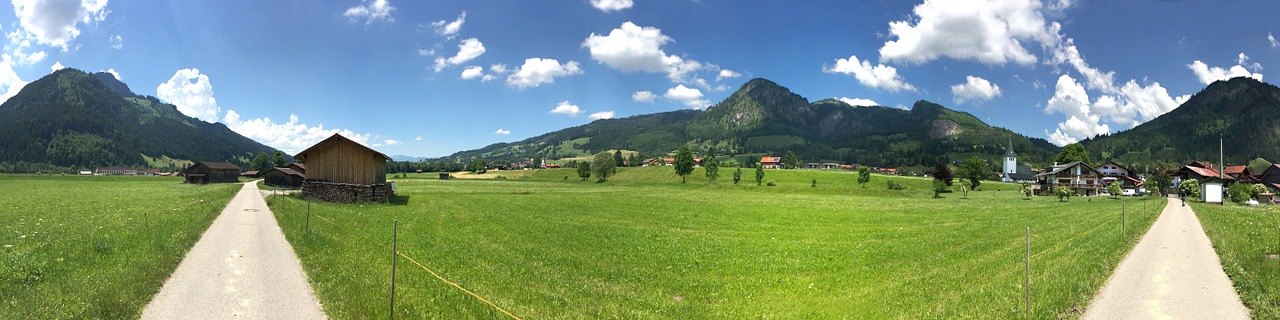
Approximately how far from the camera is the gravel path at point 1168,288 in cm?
1173

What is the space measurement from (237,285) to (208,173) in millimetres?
121417

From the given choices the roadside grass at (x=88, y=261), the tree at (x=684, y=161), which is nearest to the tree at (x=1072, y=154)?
the tree at (x=684, y=161)

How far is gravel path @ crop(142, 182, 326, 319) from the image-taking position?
12.1m

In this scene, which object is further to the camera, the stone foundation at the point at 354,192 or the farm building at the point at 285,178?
the farm building at the point at 285,178

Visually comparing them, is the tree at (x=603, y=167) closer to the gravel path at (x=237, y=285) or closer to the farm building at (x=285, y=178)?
the farm building at (x=285, y=178)

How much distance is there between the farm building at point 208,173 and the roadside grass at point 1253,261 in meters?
135

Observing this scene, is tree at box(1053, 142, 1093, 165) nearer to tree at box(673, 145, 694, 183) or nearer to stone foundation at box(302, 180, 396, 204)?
tree at box(673, 145, 694, 183)

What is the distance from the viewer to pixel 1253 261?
53.5ft

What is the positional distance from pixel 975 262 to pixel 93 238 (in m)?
34.4

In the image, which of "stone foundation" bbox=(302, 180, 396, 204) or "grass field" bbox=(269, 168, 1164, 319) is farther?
"stone foundation" bbox=(302, 180, 396, 204)

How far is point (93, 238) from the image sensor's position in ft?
71.8

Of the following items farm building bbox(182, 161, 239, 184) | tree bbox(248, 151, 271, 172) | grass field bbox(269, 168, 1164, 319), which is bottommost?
grass field bbox(269, 168, 1164, 319)

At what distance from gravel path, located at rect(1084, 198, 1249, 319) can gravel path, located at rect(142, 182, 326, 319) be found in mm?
18349

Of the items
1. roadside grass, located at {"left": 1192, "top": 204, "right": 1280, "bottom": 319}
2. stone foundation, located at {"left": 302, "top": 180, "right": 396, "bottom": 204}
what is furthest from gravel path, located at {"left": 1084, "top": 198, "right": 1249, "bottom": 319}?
stone foundation, located at {"left": 302, "top": 180, "right": 396, "bottom": 204}
